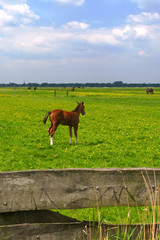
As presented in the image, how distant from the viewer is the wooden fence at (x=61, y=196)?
295 centimetres

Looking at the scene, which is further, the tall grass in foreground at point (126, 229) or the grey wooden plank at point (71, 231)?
the tall grass in foreground at point (126, 229)

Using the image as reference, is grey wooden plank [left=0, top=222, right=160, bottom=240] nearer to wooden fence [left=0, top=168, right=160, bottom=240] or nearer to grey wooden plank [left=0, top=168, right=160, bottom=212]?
wooden fence [left=0, top=168, right=160, bottom=240]

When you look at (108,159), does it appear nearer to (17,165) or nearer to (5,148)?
(17,165)

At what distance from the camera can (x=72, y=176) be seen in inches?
119

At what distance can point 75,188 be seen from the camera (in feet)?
10.0

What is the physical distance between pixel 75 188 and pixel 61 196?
206 mm

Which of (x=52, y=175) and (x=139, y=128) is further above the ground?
(x=52, y=175)

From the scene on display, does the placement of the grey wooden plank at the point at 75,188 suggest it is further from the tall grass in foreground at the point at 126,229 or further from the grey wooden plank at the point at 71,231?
the grey wooden plank at the point at 71,231

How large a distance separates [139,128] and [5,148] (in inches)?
431

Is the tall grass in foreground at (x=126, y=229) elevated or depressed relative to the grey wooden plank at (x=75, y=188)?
depressed

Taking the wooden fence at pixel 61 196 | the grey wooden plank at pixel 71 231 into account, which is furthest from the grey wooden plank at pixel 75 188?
the grey wooden plank at pixel 71 231

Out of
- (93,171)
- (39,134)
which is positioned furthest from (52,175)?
(39,134)

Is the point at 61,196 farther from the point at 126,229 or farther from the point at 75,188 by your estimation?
the point at 126,229

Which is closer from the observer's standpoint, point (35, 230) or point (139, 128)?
point (35, 230)
